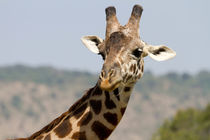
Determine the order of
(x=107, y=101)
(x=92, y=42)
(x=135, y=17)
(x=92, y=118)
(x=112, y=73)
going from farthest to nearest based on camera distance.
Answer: (x=92, y=42) → (x=135, y=17) → (x=107, y=101) → (x=92, y=118) → (x=112, y=73)

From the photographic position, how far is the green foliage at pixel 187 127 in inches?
2295

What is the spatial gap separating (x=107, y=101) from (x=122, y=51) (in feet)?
3.52

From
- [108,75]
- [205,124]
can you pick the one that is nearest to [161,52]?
[108,75]

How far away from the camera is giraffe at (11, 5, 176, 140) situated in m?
11.0

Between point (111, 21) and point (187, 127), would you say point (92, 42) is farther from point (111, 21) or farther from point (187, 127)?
point (187, 127)

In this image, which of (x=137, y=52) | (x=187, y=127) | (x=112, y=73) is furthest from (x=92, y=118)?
(x=187, y=127)

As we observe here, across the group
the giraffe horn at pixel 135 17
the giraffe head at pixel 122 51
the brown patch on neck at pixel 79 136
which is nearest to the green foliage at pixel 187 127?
the giraffe head at pixel 122 51

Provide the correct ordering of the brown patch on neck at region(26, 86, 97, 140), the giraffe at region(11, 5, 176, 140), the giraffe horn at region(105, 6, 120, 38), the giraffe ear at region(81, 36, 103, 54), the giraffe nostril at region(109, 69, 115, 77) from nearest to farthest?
the giraffe nostril at region(109, 69, 115, 77)
the giraffe at region(11, 5, 176, 140)
the brown patch on neck at region(26, 86, 97, 140)
the giraffe horn at region(105, 6, 120, 38)
the giraffe ear at region(81, 36, 103, 54)

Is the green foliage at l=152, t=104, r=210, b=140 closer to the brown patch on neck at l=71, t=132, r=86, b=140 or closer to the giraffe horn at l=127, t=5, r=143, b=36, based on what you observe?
the giraffe horn at l=127, t=5, r=143, b=36

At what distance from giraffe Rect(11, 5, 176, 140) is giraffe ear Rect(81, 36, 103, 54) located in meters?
0.38

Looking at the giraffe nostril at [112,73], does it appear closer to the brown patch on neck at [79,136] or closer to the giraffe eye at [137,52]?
the giraffe eye at [137,52]

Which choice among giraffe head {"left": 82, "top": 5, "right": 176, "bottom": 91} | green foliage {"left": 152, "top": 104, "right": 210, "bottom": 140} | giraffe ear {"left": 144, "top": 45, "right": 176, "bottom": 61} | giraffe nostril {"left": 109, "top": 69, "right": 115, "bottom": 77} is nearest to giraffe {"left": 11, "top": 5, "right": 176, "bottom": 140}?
giraffe head {"left": 82, "top": 5, "right": 176, "bottom": 91}

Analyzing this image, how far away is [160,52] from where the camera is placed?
11898mm

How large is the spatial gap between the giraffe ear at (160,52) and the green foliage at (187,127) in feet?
150
